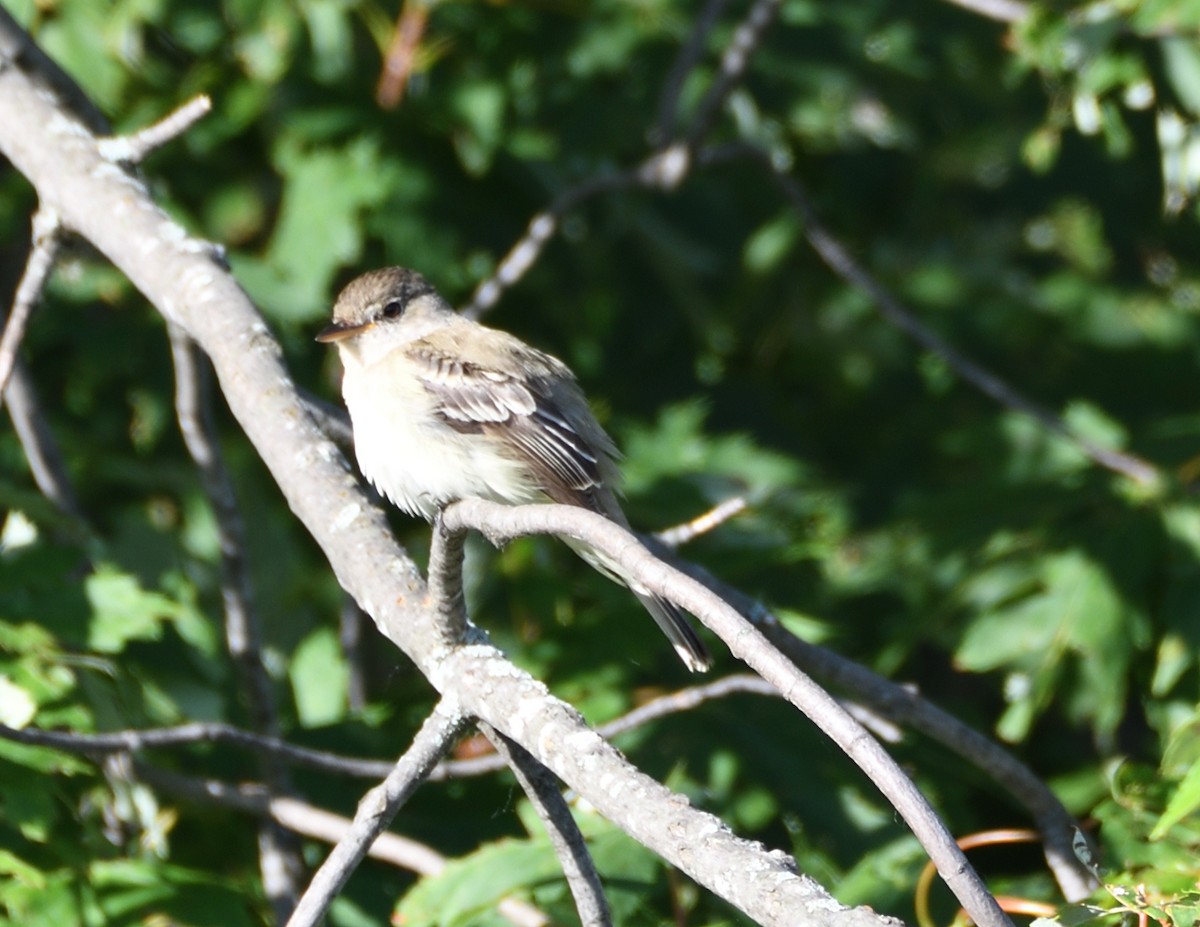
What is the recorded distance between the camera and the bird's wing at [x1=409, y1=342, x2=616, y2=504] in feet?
13.3

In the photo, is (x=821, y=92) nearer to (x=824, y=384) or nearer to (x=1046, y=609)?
(x=824, y=384)

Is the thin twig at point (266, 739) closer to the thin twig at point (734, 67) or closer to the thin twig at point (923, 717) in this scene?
the thin twig at point (923, 717)

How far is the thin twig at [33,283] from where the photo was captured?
3.44 m

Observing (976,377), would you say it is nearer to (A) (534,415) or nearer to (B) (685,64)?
(A) (534,415)

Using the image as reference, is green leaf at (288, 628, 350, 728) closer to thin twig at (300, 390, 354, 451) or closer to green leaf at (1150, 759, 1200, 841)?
thin twig at (300, 390, 354, 451)

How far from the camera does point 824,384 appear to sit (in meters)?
6.82

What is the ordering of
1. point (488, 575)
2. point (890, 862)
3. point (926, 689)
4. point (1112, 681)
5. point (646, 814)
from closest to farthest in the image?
1. point (646, 814)
2. point (890, 862)
3. point (1112, 681)
4. point (488, 575)
5. point (926, 689)

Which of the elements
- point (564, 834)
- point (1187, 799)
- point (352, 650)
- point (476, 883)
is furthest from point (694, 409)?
point (1187, 799)

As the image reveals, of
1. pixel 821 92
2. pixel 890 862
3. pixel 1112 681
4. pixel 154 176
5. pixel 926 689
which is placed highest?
pixel 821 92

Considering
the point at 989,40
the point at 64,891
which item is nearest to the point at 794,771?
the point at 64,891

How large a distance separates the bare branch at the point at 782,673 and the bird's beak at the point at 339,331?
2.07 m

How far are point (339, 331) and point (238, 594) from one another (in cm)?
91

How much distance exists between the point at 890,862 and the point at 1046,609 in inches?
35.8

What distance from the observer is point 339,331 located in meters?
4.41
